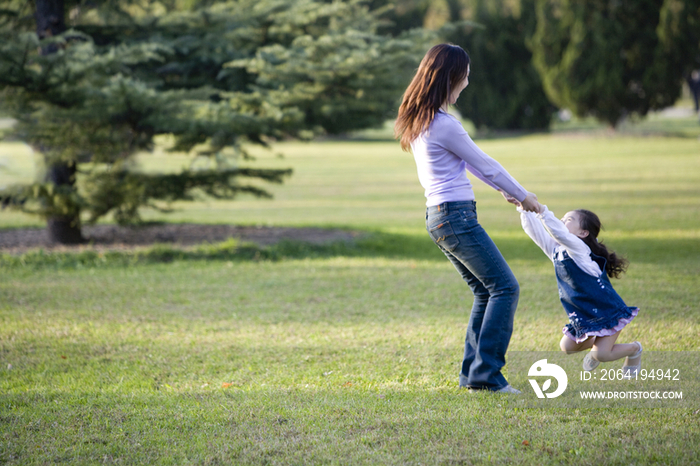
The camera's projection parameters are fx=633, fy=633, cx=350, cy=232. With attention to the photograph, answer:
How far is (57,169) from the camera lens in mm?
9836

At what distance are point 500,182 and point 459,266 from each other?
0.62 metres

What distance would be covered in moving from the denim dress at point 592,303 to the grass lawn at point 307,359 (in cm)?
49

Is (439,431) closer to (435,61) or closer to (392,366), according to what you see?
(392,366)

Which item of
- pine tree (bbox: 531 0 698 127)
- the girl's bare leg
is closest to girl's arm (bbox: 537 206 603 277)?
the girl's bare leg

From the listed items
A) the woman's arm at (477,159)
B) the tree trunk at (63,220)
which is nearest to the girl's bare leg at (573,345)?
the woman's arm at (477,159)

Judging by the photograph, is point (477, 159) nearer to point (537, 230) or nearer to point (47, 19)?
point (537, 230)

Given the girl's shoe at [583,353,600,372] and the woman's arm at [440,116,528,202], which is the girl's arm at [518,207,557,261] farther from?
the girl's shoe at [583,353,600,372]

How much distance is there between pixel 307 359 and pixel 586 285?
6.88ft

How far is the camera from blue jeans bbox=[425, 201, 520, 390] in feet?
11.6

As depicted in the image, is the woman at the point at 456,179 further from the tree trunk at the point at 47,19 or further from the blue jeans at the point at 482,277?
the tree trunk at the point at 47,19

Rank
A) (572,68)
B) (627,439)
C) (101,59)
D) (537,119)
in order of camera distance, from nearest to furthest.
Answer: (627,439) → (101,59) → (572,68) → (537,119)

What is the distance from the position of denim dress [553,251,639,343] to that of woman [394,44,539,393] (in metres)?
0.41

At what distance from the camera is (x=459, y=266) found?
380cm

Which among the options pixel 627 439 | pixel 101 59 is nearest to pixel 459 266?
pixel 627 439
